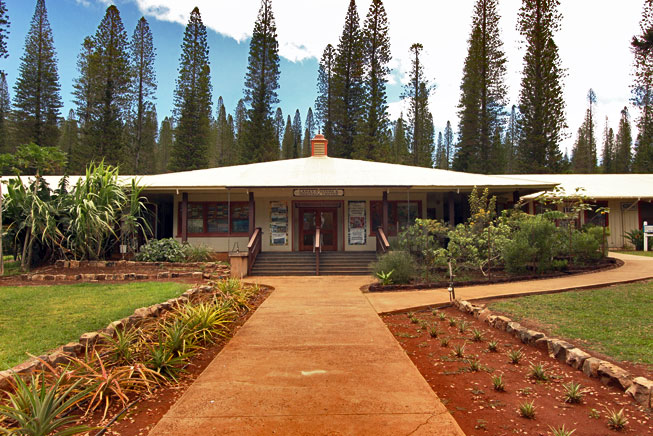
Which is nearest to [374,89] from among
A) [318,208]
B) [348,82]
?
[348,82]

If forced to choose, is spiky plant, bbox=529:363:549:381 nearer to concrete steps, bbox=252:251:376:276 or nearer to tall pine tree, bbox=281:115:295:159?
concrete steps, bbox=252:251:376:276

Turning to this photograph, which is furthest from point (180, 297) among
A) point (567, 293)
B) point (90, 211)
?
point (567, 293)

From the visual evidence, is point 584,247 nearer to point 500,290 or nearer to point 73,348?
point 500,290

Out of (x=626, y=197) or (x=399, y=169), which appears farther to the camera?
(x=626, y=197)

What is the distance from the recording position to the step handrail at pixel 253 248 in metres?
12.5

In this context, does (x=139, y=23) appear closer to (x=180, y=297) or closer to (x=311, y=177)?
(x=311, y=177)

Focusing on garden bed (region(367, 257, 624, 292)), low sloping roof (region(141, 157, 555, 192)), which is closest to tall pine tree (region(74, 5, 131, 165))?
low sloping roof (region(141, 157, 555, 192))

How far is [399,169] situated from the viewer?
16500mm

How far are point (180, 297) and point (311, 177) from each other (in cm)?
807

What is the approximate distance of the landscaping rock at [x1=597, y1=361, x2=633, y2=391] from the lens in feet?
11.1

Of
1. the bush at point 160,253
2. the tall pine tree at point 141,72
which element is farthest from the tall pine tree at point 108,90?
the bush at point 160,253

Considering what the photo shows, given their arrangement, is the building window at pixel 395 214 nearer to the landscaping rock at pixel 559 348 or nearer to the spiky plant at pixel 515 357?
the landscaping rock at pixel 559 348

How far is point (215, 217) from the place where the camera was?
51.0 feet

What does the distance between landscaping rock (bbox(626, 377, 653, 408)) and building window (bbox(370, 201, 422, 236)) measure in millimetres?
11998
